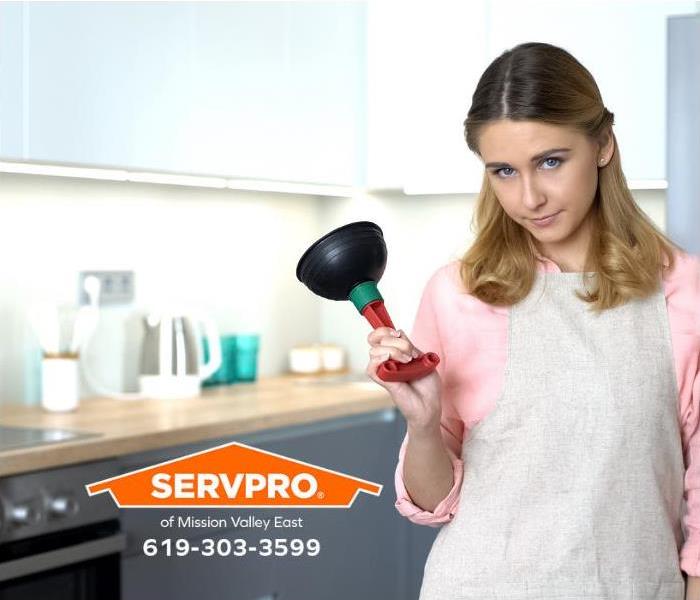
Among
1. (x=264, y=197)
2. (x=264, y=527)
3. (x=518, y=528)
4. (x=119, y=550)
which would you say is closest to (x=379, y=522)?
(x=264, y=527)

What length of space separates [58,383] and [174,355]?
0.22 metres

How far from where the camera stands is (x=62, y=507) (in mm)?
1466

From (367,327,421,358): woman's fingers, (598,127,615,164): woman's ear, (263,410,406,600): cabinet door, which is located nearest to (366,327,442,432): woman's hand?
(367,327,421,358): woman's fingers

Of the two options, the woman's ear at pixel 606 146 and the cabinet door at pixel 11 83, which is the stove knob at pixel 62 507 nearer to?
the cabinet door at pixel 11 83

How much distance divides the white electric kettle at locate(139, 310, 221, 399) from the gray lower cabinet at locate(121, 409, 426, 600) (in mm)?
212

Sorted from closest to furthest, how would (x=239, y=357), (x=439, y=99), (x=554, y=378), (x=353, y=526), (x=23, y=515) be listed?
(x=554, y=378)
(x=23, y=515)
(x=353, y=526)
(x=439, y=99)
(x=239, y=357)

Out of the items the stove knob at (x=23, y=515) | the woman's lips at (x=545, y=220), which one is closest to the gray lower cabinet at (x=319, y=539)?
the stove knob at (x=23, y=515)

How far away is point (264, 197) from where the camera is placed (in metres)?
2.11

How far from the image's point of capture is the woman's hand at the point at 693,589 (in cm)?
107

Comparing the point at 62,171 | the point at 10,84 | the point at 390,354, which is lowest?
the point at 390,354

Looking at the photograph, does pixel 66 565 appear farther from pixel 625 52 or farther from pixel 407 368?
pixel 625 52

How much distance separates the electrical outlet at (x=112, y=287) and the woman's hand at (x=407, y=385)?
942 mm

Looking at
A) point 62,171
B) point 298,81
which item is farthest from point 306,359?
point 62,171

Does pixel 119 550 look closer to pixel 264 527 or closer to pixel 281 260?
pixel 264 527
